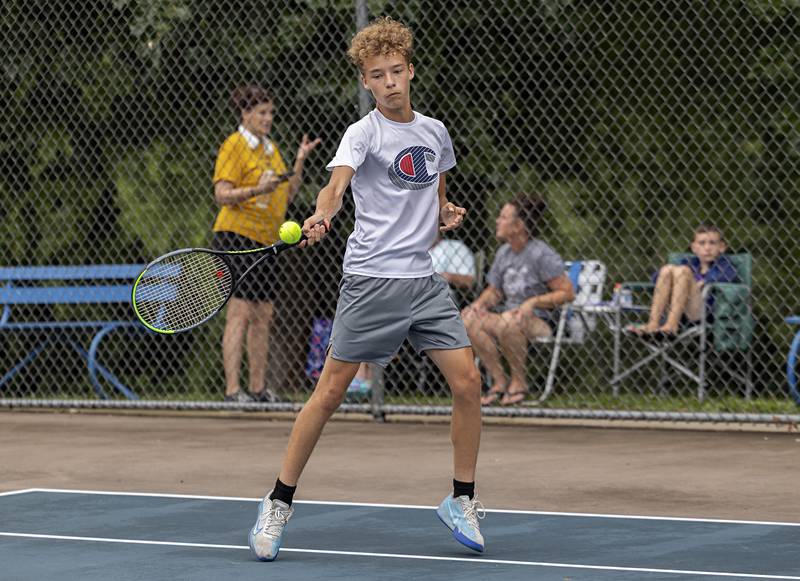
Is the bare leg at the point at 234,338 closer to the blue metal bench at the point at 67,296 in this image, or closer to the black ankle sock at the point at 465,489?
the blue metal bench at the point at 67,296

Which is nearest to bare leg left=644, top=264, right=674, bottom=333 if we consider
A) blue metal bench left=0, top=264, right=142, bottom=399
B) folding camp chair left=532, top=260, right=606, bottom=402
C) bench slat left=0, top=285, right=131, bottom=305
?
folding camp chair left=532, top=260, right=606, bottom=402

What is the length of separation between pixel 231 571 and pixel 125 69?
718cm

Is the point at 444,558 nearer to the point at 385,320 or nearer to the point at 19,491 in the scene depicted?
the point at 385,320

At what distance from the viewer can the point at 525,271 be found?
10.3m

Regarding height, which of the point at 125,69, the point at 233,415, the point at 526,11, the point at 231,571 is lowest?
the point at 233,415

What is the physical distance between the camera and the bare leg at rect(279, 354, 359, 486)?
5.32 metres

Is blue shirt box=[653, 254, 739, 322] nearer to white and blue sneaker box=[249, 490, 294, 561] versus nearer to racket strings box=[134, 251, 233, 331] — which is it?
racket strings box=[134, 251, 233, 331]

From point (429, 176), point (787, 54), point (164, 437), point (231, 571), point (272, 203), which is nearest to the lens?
point (231, 571)

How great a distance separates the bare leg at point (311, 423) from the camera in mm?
5316

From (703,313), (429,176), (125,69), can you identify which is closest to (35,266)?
(125,69)

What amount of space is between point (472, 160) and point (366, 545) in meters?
6.06

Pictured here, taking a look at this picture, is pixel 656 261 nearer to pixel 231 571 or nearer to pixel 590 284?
pixel 590 284

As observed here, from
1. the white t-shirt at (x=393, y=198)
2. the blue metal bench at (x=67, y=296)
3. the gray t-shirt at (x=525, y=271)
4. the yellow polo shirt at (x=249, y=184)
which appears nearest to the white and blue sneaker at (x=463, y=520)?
the white t-shirt at (x=393, y=198)

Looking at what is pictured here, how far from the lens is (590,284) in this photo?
11.2 m
